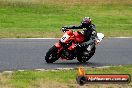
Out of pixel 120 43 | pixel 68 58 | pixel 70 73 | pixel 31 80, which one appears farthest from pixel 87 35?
pixel 120 43

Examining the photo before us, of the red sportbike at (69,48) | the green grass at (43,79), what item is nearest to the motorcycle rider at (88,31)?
the red sportbike at (69,48)

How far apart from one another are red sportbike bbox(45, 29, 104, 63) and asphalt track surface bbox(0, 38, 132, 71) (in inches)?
9.3

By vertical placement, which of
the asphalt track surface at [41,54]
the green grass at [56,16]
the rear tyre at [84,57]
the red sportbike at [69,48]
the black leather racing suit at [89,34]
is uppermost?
the black leather racing suit at [89,34]

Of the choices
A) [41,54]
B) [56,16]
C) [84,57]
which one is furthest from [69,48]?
[56,16]

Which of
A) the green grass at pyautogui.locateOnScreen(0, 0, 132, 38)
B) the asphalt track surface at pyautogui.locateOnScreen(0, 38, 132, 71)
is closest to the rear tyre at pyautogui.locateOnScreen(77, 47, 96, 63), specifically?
the asphalt track surface at pyautogui.locateOnScreen(0, 38, 132, 71)

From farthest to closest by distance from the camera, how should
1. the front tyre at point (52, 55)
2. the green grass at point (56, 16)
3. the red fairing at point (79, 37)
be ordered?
the green grass at point (56, 16) < the red fairing at point (79, 37) < the front tyre at point (52, 55)

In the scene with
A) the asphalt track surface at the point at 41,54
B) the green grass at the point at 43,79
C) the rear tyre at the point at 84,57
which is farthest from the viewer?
the rear tyre at the point at 84,57

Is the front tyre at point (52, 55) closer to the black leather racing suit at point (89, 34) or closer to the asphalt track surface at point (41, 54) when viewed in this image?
the asphalt track surface at point (41, 54)

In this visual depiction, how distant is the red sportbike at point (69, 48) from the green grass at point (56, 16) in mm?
7123

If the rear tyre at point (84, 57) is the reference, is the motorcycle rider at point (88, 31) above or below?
above

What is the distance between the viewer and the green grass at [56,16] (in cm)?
2594

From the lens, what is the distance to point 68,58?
16.3m

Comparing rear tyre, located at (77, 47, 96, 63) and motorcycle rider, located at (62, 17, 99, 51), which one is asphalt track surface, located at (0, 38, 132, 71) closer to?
rear tyre, located at (77, 47, 96, 63)

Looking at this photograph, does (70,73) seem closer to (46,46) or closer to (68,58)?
(68,58)
